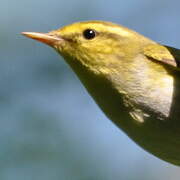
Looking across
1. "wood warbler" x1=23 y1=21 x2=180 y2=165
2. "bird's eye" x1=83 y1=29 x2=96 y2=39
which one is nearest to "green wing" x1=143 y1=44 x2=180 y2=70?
"wood warbler" x1=23 y1=21 x2=180 y2=165

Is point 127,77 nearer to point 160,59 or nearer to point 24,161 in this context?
point 160,59

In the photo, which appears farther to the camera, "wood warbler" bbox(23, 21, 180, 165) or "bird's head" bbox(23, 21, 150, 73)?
"bird's head" bbox(23, 21, 150, 73)

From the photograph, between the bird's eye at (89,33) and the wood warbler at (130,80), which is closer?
the wood warbler at (130,80)

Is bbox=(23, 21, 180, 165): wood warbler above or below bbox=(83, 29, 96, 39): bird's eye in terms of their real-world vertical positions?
below

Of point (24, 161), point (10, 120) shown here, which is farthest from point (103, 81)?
point (10, 120)

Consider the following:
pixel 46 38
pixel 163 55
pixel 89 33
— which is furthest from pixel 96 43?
Result: pixel 163 55

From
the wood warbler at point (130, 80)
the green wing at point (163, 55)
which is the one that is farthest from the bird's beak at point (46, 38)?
the green wing at point (163, 55)

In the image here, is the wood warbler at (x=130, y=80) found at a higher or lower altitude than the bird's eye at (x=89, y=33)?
lower

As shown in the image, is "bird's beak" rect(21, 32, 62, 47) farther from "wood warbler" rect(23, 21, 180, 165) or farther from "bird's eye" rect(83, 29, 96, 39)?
"bird's eye" rect(83, 29, 96, 39)

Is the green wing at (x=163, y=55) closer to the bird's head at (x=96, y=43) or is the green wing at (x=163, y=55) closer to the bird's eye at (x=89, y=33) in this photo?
the bird's head at (x=96, y=43)

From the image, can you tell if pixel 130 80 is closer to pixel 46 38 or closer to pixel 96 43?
pixel 96 43
